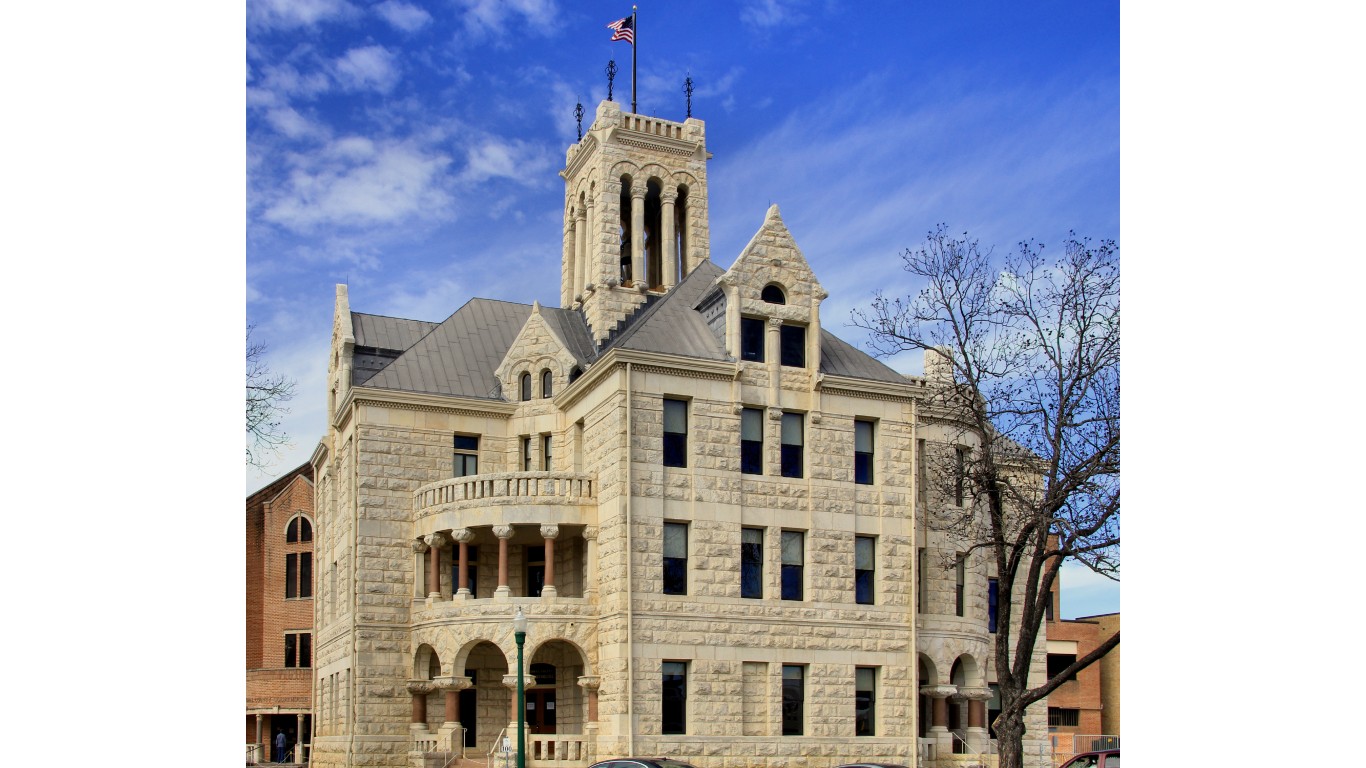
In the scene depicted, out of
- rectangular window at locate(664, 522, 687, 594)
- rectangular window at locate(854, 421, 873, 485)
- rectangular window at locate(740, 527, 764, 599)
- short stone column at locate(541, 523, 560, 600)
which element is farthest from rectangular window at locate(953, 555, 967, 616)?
short stone column at locate(541, 523, 560, 600)

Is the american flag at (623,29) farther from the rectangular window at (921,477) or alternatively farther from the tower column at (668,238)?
the rectangular window at (921,477)

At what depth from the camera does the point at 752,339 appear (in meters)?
28.6

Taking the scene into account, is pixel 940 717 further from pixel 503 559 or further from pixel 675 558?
pixel 503 559

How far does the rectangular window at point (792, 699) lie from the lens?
2738 centimetres

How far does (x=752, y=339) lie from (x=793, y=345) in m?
0.94

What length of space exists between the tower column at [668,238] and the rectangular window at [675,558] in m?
9.38

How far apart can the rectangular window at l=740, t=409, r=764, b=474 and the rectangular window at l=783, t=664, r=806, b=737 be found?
3.96m

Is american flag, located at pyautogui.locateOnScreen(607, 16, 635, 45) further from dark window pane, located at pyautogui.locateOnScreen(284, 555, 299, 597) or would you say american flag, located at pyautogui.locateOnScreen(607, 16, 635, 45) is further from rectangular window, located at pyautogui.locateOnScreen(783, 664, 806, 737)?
dark window pane, located at pyautogui.locateOnScreen(284, 555, 299, 597)

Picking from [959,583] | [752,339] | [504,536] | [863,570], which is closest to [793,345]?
[752,339]

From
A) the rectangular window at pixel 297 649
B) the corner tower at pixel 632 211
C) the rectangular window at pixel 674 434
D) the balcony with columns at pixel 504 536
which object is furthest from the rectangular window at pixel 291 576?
the rectangular window at pixel 674 434

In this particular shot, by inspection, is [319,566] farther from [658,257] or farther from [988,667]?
[988,667]

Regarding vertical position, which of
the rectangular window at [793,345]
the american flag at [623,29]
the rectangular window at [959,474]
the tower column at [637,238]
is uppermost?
the american flag at [623,29]
